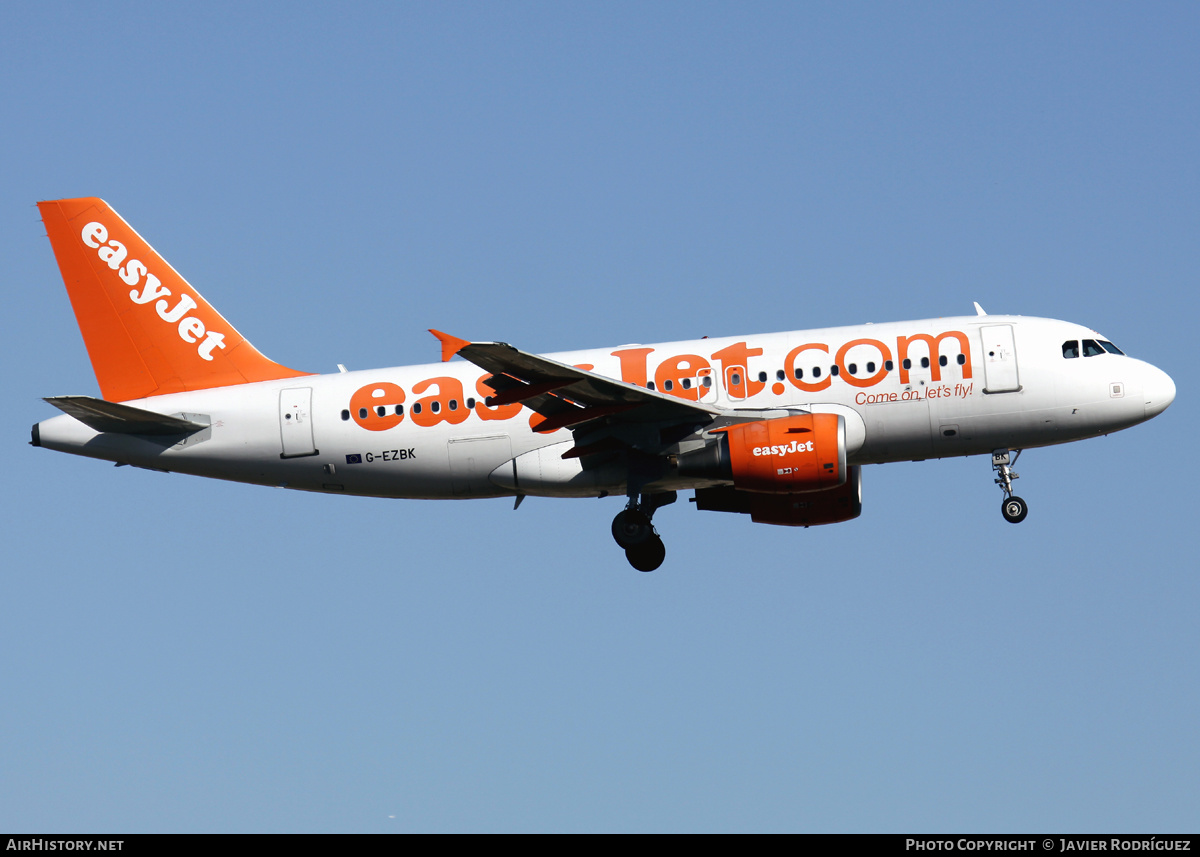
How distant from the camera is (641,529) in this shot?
34625mm

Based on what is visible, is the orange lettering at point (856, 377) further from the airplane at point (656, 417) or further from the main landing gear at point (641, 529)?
the main landing gear at point (641, 529)

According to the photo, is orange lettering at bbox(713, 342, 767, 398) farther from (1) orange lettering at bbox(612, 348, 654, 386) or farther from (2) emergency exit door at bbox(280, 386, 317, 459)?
(2) emergency exit door at bbox(280, 386, 317, 459)

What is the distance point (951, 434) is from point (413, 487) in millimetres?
12728

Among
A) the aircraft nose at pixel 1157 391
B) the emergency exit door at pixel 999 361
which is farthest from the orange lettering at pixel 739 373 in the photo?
the aircraft nose at pixel 1157 391

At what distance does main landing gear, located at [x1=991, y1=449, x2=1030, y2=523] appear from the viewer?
33719 millimetres

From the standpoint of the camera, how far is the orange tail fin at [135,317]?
37.2 metres

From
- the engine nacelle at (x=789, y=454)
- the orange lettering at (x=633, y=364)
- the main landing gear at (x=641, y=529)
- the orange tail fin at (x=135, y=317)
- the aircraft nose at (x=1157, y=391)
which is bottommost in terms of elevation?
the main landing gear at (x=641, y=529)

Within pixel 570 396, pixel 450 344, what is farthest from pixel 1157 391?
pixel 450 344

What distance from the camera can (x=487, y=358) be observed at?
97.8ft

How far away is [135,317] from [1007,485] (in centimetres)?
2234

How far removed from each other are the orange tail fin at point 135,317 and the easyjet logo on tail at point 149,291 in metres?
0.03

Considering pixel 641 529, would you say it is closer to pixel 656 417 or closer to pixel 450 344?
pixel 656 417
